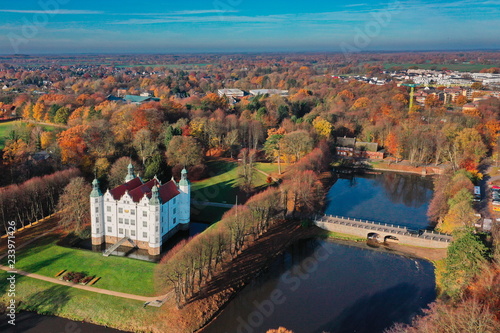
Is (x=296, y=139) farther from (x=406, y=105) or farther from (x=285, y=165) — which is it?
(x=406, y=105)

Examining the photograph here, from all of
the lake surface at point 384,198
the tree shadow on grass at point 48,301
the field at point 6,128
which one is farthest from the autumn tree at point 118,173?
the lake surface at point 384,198

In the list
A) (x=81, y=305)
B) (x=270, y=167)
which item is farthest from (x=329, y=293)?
(x=270, y=167)

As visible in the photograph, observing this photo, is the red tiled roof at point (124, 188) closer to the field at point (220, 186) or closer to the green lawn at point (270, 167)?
the field at point (220, 186)

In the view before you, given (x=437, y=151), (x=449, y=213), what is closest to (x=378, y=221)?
(x=449, y=213)

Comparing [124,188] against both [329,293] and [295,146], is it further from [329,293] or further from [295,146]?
[295,146]

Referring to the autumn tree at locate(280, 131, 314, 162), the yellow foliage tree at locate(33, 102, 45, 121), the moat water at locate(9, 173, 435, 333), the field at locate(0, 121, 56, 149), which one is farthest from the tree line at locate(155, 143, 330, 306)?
the yellow foliage tree at locate(33, 102, 45, 121)

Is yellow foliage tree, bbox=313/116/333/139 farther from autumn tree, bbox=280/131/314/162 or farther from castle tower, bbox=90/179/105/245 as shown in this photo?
castle tower, bbox=90/179/105/245
